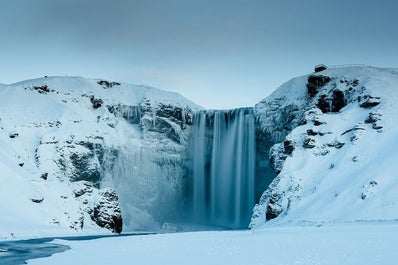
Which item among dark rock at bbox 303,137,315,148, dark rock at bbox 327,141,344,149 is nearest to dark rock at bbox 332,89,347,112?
dark rock at bbox 303,137,315,148

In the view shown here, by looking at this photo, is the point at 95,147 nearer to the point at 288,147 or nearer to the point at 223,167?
the point at 223,167

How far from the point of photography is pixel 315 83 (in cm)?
7412

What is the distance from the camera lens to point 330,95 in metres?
69.2

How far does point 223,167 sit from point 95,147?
19020 millimetres

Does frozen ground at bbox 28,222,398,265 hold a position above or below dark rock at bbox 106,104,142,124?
below

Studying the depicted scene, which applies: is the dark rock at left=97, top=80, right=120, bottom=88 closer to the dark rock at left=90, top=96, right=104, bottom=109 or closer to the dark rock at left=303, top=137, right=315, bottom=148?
the dark rock at left=90, top=96, right=104, bottom=109

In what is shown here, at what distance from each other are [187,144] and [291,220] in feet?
127

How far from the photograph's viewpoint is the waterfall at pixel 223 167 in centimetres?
7750

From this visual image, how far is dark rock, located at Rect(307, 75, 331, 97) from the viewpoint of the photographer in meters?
73.4

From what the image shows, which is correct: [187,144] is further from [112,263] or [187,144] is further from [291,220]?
[112,263]

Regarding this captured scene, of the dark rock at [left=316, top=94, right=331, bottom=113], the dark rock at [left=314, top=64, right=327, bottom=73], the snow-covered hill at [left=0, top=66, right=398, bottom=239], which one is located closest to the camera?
the snow-covered hill at [left=0, top=66, right=398, bottom=239]

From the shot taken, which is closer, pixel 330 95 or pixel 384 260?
pixel 384 260

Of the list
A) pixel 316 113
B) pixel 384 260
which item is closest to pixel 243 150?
pixel 316 113

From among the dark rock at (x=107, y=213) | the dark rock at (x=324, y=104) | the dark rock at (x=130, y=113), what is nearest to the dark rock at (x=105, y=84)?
the dark rock at (x=130, y=113)
